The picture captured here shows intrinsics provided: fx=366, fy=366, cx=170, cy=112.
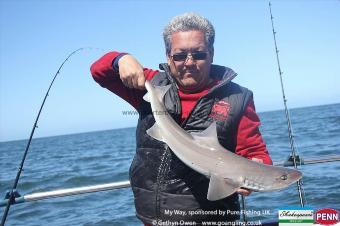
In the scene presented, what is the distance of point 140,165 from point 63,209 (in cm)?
1069

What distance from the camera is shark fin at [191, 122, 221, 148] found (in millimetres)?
3061

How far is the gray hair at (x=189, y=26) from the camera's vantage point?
10.7 ft

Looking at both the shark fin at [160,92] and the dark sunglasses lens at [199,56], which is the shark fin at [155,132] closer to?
the shark fin at [160,92]

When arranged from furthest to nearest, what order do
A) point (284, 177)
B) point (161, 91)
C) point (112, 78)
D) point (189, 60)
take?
point (112, 78) → point (161, 91) → point (189, 60) → point (284, 177)

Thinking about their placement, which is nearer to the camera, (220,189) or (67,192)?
(220,189)

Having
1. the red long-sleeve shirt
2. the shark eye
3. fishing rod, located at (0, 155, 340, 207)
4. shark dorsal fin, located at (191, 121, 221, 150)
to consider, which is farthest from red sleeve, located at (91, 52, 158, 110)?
the shark eye

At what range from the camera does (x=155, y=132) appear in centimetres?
325

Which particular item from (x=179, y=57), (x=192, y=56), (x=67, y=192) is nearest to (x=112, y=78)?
(x=179, y=57)

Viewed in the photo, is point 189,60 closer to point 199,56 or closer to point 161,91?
point 199,56

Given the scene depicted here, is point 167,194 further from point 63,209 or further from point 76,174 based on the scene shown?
point 76,174

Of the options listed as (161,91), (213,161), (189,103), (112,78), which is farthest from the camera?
(112,78)

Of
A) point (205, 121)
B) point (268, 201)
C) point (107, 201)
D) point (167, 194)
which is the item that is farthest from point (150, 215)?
point (107, 201)

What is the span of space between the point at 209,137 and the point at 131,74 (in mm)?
909

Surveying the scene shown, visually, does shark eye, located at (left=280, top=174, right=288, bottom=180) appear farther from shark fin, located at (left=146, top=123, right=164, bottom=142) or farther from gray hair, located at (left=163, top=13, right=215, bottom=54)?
gray hair, located at (left=163, top=13, right=215, bottom=54)
